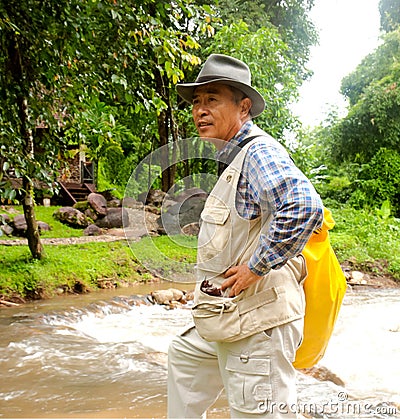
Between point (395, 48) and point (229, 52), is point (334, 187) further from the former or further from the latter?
point (229, 52)

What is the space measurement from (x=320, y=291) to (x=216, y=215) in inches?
17.0

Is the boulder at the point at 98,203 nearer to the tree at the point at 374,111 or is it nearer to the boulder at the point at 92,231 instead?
the boulder at the point at 92,231

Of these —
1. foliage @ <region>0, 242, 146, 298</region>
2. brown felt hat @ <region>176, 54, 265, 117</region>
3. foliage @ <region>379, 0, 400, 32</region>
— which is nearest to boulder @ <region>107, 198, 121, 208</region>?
foliage @ <region>0, 242, 146, 298</region>

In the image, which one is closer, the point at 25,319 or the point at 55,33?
the point at 55,33

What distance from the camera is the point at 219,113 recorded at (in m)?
1.91

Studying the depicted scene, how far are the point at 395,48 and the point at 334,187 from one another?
4957mm

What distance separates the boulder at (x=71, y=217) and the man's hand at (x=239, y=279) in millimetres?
11995

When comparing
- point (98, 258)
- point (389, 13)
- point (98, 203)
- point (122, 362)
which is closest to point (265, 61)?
point (98, 203)

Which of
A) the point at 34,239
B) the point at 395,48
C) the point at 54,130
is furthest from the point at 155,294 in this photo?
the point at 395,48

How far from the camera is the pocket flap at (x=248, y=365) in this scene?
1.65 m

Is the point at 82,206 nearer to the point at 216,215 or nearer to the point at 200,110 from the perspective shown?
the point at 200,110

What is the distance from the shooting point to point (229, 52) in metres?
11.9

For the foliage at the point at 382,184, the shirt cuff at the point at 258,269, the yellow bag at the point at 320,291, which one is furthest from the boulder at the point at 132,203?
the foliage at the point at 382,184

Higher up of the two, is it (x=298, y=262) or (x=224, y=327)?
(x=298, y=262)
